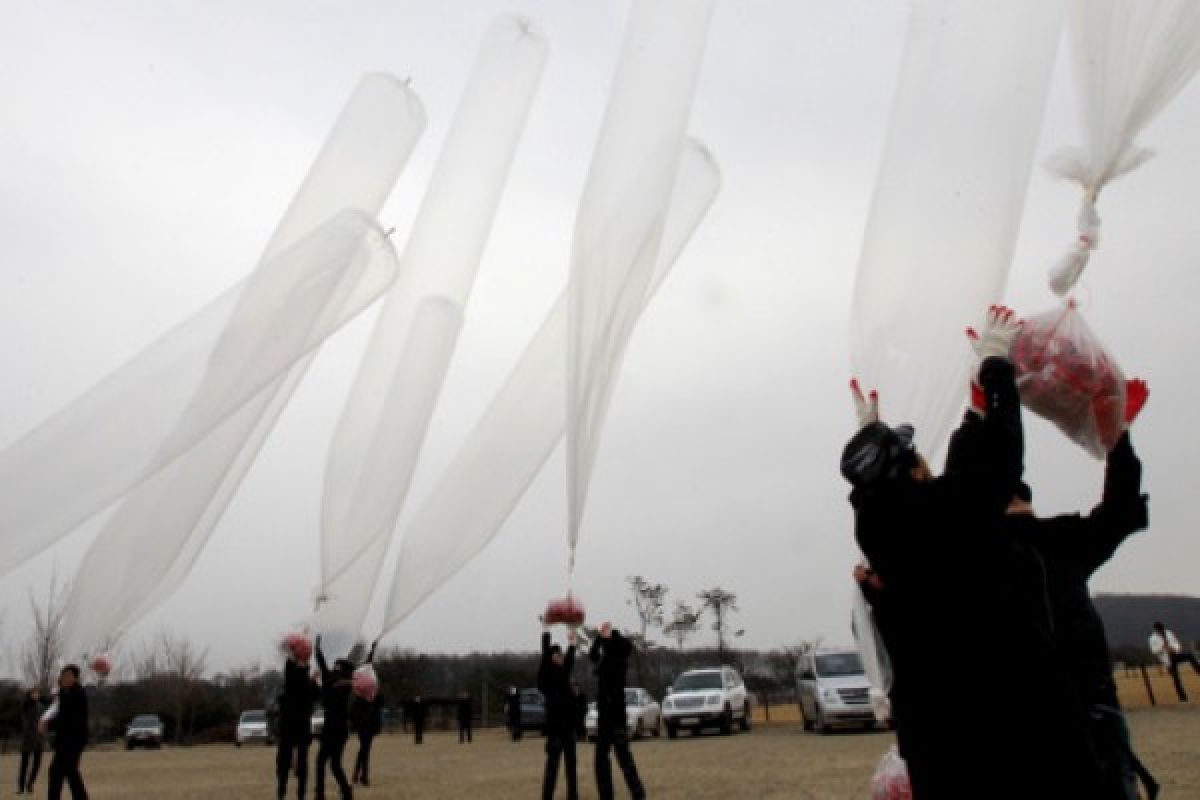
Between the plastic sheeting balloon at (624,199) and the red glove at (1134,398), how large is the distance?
2.65 m

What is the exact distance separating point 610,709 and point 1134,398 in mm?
6518

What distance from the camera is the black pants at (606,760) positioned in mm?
8500

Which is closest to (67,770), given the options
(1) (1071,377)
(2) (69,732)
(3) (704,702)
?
(2) (69,732)

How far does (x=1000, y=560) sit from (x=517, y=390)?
14.1 ft

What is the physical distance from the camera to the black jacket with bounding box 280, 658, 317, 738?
393 inches

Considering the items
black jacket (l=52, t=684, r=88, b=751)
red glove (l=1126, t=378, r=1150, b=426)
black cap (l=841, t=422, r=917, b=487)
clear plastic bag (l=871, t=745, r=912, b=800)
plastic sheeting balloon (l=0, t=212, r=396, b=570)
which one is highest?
plastic sheeting balloon (l=0, t=212, r=396, b=570)

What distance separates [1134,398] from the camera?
3223 millimetres

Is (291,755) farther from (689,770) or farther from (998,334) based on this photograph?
(998,334)

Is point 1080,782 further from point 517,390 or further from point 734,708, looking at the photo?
point 734,708

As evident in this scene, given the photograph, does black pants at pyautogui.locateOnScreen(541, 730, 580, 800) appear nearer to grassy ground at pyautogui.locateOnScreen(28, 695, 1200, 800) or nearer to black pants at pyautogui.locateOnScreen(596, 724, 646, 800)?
black pants at pyautogui.locateOnScreen(596, 724, 646, 800)

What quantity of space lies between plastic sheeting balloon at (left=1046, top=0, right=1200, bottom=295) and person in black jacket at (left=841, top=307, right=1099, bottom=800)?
1.06 metres

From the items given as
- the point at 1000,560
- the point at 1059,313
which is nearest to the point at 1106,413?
the point at 1059,313

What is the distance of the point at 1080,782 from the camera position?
7.42ft

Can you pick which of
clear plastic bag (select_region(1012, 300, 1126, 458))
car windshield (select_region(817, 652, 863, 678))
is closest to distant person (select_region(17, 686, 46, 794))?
car windshield (select_region(817, 652, 863, 678))
